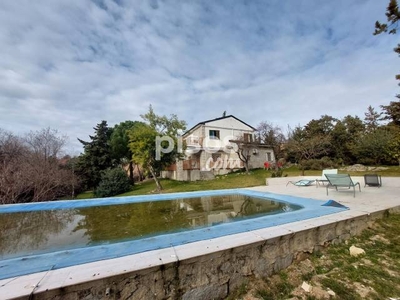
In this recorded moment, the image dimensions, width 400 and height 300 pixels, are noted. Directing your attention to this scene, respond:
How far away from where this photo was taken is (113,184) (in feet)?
57.1

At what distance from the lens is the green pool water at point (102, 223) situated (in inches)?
173

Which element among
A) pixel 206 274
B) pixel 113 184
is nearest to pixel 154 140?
pixel 113 184

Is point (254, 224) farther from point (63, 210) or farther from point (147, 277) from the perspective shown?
point (63, 210)

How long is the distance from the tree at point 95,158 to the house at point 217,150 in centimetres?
817

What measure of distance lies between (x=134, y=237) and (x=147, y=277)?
7.43 feet

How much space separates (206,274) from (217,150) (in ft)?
66.8

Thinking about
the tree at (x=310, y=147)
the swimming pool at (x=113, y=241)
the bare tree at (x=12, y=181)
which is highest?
the tree at (x=310, y=147)

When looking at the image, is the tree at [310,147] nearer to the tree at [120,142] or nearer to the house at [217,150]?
the house at [217,150]

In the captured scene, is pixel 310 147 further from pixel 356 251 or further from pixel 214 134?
pixel 356 251

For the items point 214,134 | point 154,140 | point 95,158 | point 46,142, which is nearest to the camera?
point 154,140

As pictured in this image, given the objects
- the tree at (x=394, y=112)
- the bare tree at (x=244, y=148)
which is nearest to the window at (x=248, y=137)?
the bare tree at (x=244, y=148)

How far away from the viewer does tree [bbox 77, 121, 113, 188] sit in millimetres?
20544

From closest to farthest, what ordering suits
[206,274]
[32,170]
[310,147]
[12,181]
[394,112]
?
1. [206,274]
2. [394,112]
3. [12,181]
4. [32,170]
5. [310,147]

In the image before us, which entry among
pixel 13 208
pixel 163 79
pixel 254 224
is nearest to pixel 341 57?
pixel 163 79
